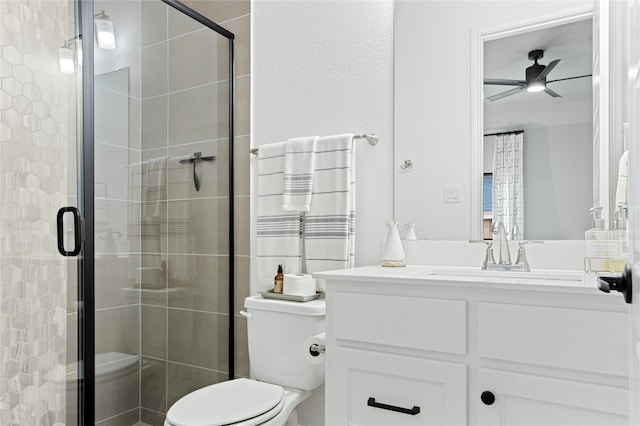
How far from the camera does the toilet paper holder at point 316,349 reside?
5.24 ft

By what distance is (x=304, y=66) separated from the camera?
2057 mm

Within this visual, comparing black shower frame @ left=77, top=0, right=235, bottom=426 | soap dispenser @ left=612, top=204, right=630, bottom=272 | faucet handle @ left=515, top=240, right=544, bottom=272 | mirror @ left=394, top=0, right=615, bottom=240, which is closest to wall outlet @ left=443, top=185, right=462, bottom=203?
mirror @ left=394, top=0, right=615, bottom=240

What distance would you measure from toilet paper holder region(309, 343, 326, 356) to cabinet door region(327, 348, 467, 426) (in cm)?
23

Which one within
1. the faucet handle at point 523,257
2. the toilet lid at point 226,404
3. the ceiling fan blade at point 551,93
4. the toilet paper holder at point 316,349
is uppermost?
the ceiling fan blade at point 551,93

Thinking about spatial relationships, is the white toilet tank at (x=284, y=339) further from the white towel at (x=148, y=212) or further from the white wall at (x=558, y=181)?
the white wall at (x=558, y=181)

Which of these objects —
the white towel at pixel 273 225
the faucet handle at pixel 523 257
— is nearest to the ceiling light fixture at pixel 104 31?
the white towel at pixel 273 225

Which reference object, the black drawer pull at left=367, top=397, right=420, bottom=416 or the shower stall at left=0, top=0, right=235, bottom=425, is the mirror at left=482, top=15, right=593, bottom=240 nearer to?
the black drawer pull at left=367, top=397, right=420, bottom=416

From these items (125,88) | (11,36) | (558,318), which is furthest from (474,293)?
(11,36)

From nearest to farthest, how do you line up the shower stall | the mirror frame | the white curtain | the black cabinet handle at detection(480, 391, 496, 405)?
1. the black cabinet handle at detection(480, 391, 496, 405)
2. the mirror frame
3. the shower stall
4. the white curtain

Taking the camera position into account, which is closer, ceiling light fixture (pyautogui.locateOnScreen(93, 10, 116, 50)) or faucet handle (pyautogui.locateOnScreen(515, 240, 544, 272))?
faucet handle (pyautogui.locateOnScreen(515, 240, 544, 272))

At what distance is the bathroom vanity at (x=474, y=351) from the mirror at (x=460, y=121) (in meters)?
0.28

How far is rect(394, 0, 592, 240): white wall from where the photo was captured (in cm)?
166

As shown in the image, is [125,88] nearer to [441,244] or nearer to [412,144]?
[412,144]

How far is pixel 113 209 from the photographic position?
1.70 m
